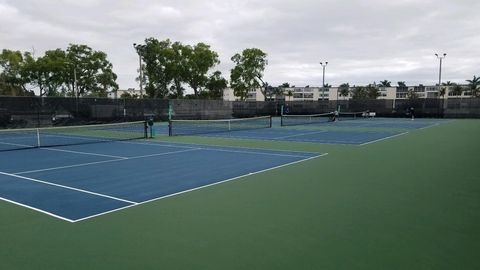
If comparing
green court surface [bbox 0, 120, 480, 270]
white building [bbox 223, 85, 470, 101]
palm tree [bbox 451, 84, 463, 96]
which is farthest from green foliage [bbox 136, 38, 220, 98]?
palm tree [bbox 451, 84, 463, 96]

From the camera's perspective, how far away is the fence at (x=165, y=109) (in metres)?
27.6

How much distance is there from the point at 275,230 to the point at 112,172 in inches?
228

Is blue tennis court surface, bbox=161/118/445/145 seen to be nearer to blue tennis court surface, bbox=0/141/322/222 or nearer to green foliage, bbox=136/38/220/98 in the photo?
blue tennis court surface, bbox=0/141/322/222

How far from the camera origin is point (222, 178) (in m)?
8.92

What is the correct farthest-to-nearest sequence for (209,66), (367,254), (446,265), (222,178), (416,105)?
1. (209,66)
2. (416,105)
3. (222,178)
4. (367,254)
5. (446,265)

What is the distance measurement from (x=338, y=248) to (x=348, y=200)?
237 cm

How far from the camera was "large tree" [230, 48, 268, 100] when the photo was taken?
56688mm

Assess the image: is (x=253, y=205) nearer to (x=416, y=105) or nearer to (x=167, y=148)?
(x=167, y=148)

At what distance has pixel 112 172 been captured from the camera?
384 inches

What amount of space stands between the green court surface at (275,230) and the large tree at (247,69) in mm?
49349

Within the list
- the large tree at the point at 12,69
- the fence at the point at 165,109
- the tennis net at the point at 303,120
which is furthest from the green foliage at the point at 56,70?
the tennis net at the point at 303,120

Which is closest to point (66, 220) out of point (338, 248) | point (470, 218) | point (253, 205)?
point (253, 205)

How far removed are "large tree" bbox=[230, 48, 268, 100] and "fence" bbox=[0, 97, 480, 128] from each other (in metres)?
6.77

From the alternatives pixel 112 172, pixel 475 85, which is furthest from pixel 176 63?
pixel 475 85
